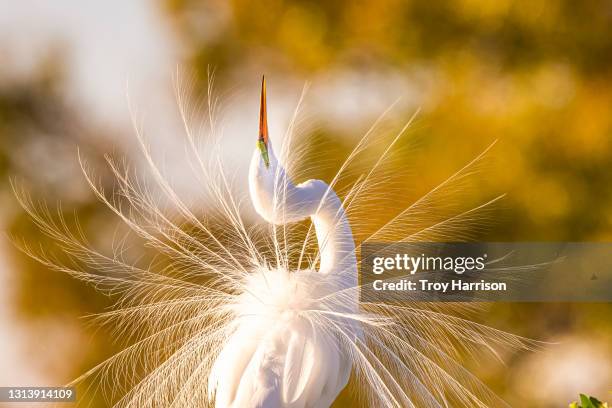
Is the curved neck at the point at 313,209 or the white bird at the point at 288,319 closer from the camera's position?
the white bird at the point at 288,319

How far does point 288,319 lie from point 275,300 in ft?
0.19

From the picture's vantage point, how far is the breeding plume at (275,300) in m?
1.98

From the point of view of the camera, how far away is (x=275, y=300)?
2014mm

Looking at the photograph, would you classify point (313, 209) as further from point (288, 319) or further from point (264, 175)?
point (288, 319)

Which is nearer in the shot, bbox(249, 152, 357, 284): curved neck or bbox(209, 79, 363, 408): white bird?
bbox(209, 79, 363, 408): white bird

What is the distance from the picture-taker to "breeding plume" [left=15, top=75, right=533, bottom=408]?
198cm

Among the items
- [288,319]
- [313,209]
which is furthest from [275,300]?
[313,209]

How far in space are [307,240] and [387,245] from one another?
0.31 meters

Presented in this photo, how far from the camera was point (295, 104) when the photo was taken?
2.85 meters

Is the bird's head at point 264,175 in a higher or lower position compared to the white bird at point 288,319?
higher

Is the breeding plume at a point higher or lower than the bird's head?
lower

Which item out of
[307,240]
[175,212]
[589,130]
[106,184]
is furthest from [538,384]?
[106,184]

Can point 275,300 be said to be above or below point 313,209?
below

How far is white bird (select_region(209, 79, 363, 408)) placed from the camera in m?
1.92
